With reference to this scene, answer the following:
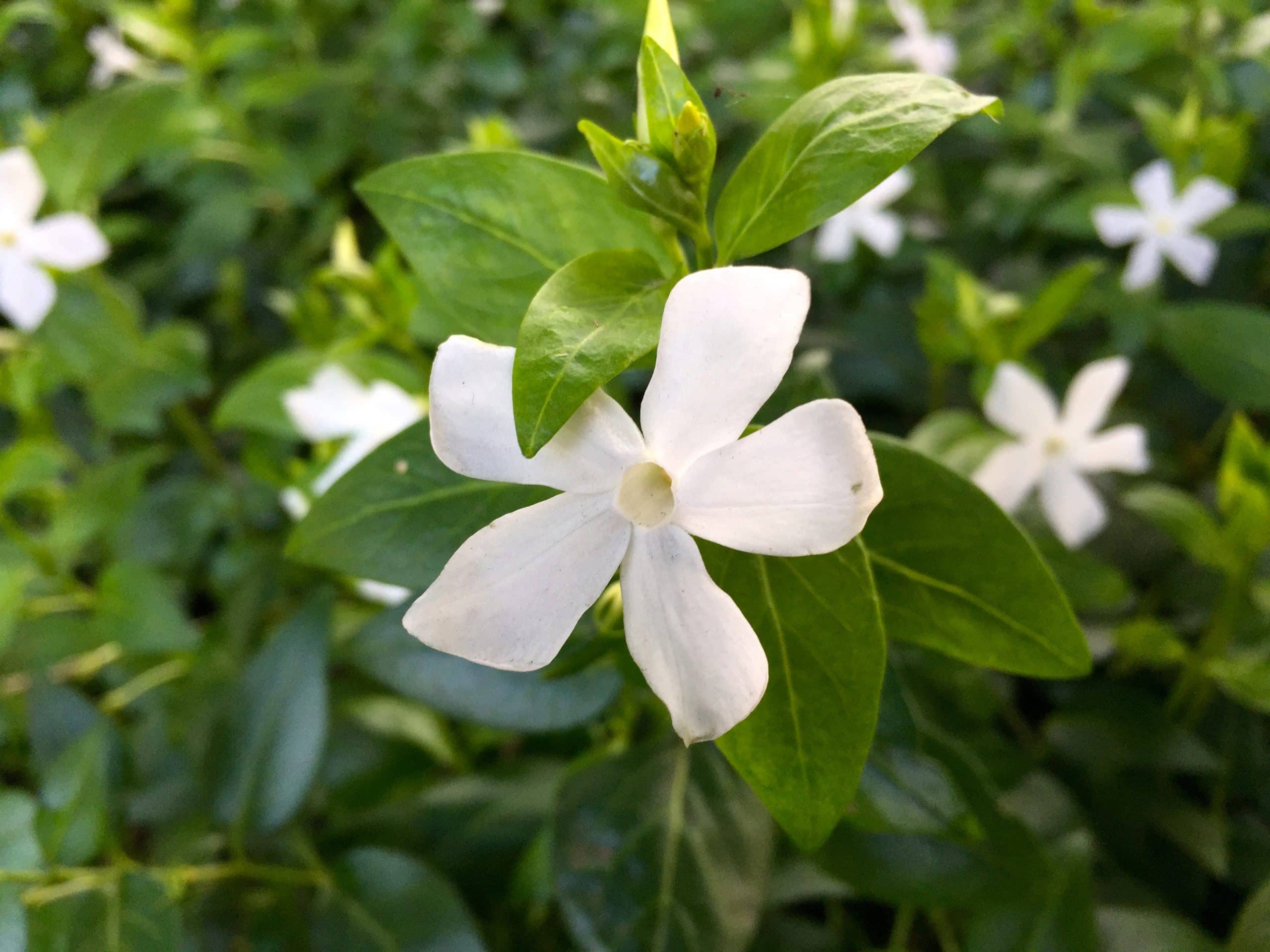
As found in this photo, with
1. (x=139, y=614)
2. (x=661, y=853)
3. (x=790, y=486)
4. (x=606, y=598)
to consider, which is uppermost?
(x=790, y=486)

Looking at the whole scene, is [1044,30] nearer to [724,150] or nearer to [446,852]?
[724,150]

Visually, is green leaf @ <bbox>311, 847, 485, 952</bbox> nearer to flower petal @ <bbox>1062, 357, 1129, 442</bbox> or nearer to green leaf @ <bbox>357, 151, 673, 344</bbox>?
green leaf @ <bbox>357, 151, 673, 344</bbox>

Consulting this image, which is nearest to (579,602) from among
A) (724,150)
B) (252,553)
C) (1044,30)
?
(252,553)

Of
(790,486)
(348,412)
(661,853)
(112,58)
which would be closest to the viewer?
(790,486)

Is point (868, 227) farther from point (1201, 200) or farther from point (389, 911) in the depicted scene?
point (389, 911)

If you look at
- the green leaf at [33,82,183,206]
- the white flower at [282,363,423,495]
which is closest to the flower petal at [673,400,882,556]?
the white flower at [282,363,423,495]

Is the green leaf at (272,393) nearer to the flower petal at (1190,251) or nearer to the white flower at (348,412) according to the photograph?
the white flower at (348,412)

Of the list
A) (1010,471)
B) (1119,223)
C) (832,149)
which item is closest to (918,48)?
(1119,223)
